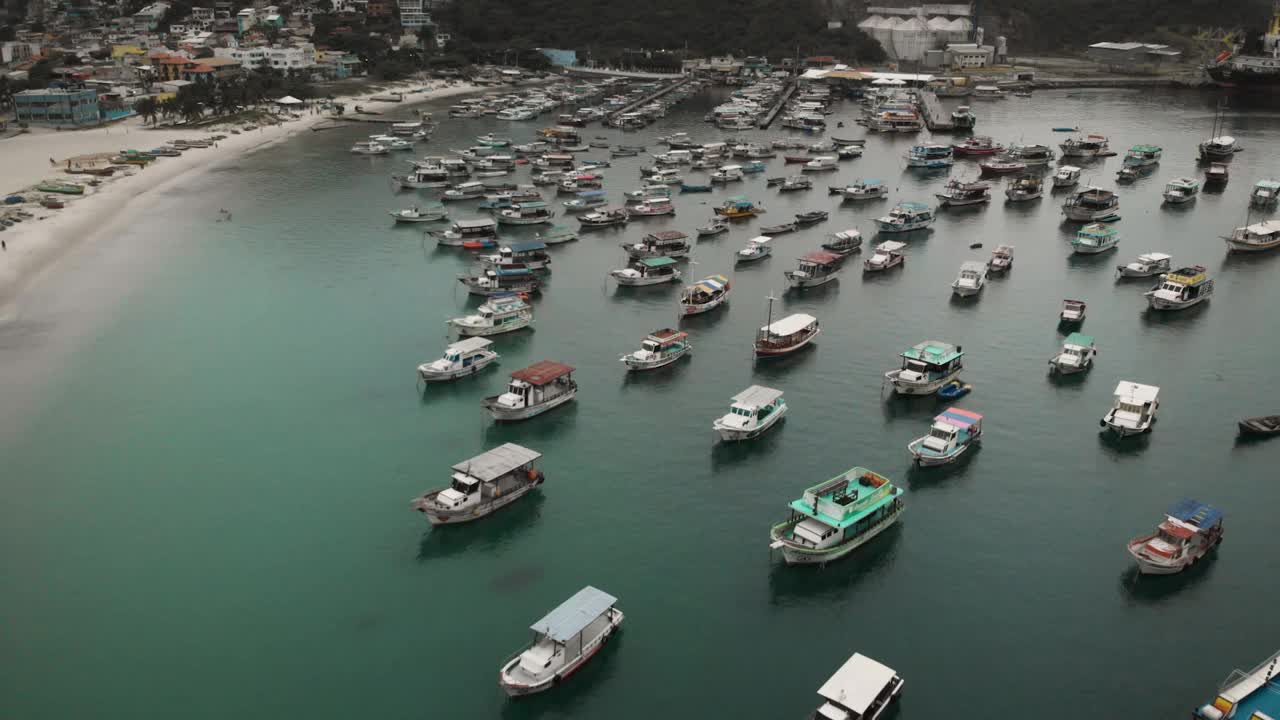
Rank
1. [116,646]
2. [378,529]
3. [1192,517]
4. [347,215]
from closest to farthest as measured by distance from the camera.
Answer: [116,646]
[1192,517]
[378,529]
[347,215]

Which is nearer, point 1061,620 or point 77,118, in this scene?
point 1061,620

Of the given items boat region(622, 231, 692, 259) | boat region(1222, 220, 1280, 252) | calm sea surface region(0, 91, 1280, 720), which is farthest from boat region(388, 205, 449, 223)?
boat region(1222, 220, 1280, 252)

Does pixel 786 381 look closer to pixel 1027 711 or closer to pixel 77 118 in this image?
pixel 1027 711

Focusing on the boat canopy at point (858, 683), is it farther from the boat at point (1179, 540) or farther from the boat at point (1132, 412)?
the boat at point (1132, 412)

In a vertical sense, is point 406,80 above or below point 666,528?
above

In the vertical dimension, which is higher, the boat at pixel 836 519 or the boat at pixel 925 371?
the boat at pixel 925 371

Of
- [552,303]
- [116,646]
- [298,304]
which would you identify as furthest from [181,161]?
[116,646]

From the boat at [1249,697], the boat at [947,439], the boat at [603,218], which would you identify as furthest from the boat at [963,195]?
the boat at [1249,697]
